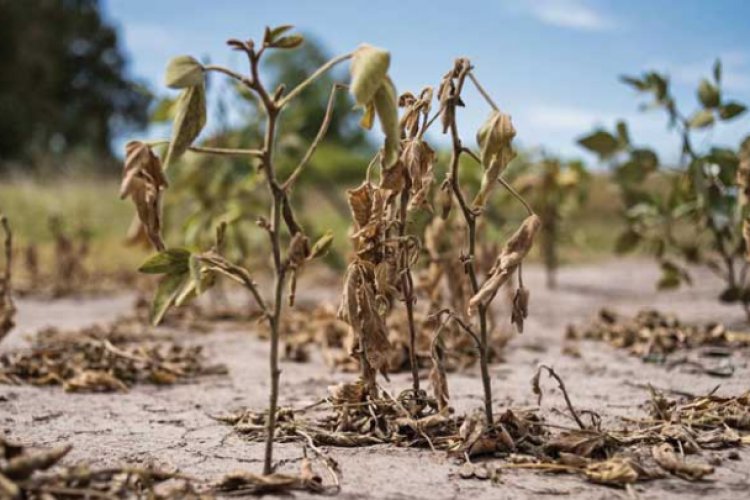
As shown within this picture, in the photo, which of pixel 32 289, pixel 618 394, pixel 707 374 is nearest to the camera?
pixel 618 394

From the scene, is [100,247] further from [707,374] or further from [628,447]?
[628,447]

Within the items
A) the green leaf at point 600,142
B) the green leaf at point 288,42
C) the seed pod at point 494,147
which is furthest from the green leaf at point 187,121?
the green leaf at point 600,142

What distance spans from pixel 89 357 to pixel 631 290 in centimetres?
411

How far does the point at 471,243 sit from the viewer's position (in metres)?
1.65

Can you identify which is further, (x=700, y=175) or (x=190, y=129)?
(x=700, y=175)

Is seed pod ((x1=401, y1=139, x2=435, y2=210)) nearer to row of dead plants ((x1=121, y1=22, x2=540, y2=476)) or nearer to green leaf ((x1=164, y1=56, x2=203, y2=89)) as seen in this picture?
row of dead plants ((x1=121, y1=22, x2=540, y2=476))

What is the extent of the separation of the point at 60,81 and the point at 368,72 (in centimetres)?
2928

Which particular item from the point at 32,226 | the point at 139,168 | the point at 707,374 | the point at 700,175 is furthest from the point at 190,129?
the point at 32,226

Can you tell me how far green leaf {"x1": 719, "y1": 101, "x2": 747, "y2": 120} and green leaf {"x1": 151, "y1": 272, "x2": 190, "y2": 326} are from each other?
2.30 meters

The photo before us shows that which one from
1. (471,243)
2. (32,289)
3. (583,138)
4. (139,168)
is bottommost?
(32,289)

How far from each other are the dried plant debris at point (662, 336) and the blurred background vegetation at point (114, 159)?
2.85ft

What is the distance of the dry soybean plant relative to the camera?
152cm

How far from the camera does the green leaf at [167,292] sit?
149cm

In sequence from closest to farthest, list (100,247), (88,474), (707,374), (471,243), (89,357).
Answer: (88,474), (471,243), (707,374), (89,357), (100,247)
